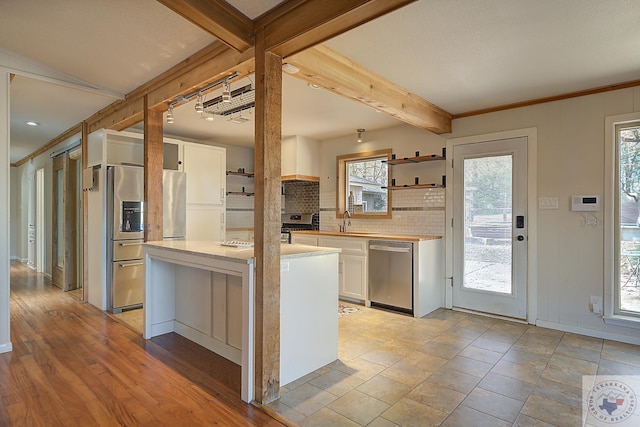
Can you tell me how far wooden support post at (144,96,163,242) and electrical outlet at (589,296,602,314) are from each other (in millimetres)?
4246

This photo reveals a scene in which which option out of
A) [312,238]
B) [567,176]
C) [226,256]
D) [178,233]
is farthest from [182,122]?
[567,176]

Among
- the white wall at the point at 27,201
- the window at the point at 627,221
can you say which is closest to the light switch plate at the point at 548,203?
the window at the point at 627,221

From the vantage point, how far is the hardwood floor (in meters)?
A: 2.00

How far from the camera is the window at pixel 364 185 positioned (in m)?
5.04

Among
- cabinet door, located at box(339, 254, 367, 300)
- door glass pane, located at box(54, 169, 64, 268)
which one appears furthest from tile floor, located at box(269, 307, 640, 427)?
door glass pane, located at box(54, 169, 64, 268)

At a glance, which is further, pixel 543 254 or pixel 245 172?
pixel 245 172

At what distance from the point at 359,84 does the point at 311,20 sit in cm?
100

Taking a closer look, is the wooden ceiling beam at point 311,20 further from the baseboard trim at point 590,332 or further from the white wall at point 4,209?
the baseboard trim at point 590,332

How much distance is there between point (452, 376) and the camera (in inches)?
99.5

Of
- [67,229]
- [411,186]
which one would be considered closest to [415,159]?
[411,186]

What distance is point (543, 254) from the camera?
367 cm

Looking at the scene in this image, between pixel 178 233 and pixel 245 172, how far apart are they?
6.59 ft

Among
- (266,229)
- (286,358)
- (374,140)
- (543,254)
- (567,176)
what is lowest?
(286,358)

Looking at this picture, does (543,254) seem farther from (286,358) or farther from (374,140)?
(286,358)
